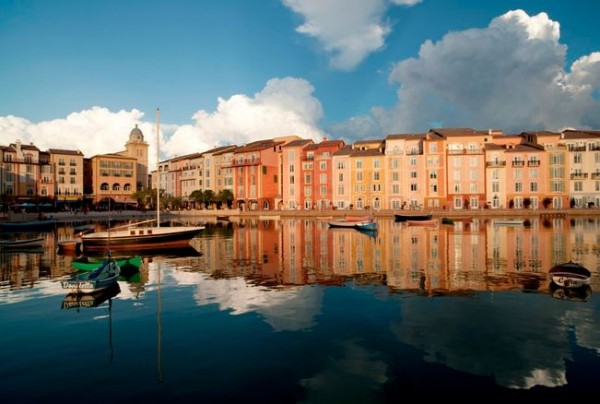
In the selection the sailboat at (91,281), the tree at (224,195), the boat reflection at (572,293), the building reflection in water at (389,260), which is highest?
the tree at (224,195)

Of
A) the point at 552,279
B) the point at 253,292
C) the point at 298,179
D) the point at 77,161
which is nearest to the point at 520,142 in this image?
the point at 298,179

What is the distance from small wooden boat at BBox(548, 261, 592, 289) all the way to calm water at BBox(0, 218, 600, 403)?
659 millimetres

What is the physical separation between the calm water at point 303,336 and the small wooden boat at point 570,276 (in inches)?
26.0

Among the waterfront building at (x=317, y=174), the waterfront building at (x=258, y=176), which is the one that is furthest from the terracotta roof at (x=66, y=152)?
the waterfront building at (x=317, y=174)

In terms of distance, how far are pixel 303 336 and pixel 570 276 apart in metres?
13.8

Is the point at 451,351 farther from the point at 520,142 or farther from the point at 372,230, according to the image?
the point at 520,142

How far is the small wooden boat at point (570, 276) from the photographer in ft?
62.7

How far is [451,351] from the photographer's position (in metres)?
12.1

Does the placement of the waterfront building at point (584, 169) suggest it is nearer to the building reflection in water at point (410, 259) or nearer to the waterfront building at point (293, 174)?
the building reflection in water at point (410, 259)

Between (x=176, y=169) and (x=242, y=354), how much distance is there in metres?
129

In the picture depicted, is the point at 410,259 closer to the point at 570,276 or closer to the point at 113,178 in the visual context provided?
the point at 570,276

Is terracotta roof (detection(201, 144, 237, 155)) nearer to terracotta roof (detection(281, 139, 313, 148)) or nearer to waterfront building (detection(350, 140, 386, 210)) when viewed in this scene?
terracotta roof (detection(281, 139, 313, 148))

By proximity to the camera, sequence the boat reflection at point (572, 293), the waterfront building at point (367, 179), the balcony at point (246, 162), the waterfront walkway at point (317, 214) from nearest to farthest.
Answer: the boat reflection at point (572, 293), the waterfront walkway at point (317, 214), the waterfront building at point (367, 179), the balcony at point (246, 162)

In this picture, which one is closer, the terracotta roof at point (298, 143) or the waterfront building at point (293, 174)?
the waterfront building at point (293, 174)
